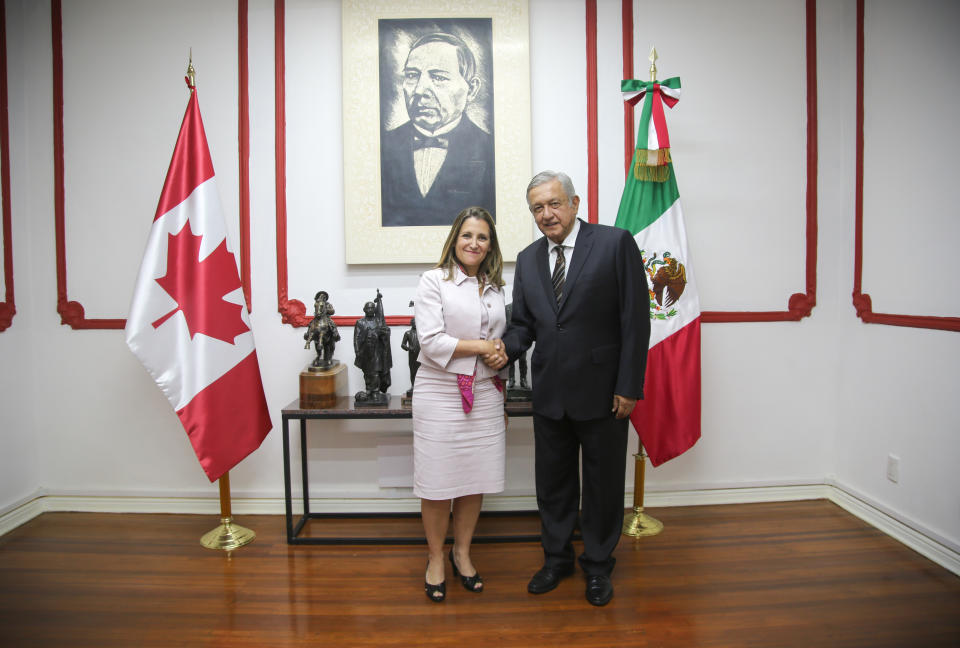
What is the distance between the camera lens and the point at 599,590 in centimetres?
196

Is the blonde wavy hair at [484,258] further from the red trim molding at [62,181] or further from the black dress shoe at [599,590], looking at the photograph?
the red trim molding at [62,181]

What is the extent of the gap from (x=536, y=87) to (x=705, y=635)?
2.69 m

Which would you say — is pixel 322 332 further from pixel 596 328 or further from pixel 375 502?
pixel 596 328

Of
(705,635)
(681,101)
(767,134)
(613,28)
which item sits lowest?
(705,635)

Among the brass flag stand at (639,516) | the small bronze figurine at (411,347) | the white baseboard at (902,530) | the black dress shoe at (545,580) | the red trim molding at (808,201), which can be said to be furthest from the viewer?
the red trim molding at (808,201)

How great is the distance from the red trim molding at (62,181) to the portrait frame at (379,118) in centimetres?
55

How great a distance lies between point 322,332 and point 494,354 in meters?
1.03

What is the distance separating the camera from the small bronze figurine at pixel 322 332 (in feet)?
8.29

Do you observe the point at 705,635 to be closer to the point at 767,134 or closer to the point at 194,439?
the point at 194,439

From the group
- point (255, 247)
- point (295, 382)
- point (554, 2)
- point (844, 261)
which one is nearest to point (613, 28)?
point (554, 2)

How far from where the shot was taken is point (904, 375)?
8.17 ft

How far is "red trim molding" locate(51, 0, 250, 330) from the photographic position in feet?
8.93

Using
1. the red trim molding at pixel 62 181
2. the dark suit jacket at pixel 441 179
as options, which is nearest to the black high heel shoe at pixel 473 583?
the dark suit jacket at pixel 441 179

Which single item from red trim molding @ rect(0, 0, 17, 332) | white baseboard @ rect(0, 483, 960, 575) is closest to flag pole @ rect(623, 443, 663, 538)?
white baseboard @ rect(0, 483, 960, 575)
